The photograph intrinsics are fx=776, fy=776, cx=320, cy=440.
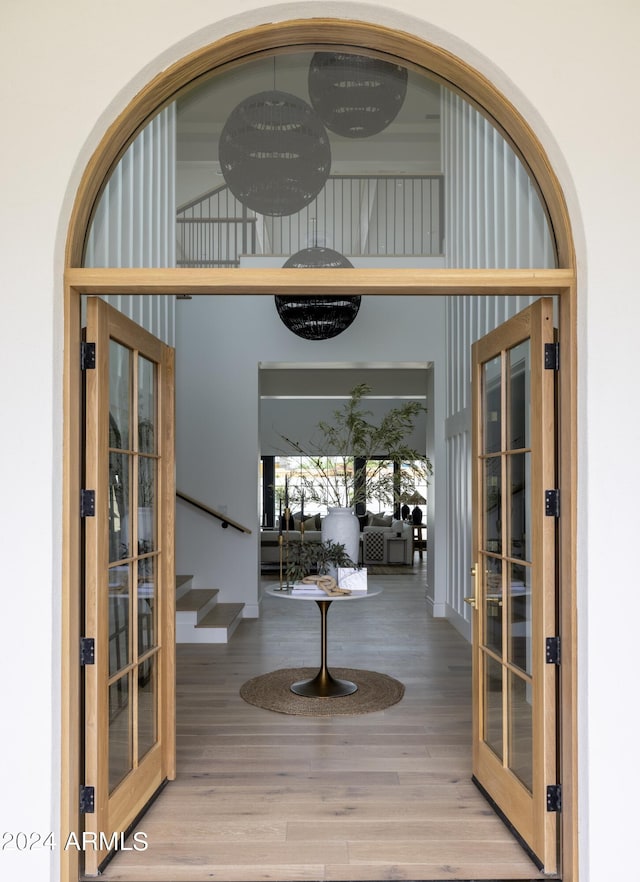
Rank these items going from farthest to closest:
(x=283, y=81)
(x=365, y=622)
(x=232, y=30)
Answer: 1. (x=365, y=622)
2. (x=283, y=81)
3. (x=232, y=30)

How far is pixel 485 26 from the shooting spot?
274 cm

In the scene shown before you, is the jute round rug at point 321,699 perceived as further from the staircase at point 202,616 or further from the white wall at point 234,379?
the white wall at point 234,379

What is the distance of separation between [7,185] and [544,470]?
7.18 ft

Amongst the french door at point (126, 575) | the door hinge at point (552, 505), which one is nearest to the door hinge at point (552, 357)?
the door hinge at point (552, 505)

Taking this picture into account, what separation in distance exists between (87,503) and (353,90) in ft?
6.21

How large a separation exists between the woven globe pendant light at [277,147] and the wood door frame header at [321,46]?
187 mm

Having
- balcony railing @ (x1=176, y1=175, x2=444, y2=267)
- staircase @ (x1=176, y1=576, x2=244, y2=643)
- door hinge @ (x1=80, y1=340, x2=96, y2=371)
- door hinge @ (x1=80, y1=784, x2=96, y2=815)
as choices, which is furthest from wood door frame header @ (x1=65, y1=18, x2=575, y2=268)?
staircase @ (x1=176, y1=576, x2=244, y2=643)

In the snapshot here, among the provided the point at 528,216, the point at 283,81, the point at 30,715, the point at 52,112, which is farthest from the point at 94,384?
the point at 528,216

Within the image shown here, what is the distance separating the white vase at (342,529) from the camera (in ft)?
19.0

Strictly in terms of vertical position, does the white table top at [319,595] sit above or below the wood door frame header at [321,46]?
below

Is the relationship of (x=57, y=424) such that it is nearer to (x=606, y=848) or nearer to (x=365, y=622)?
(x=606, y=848)

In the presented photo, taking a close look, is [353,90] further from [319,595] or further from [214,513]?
[214,513]

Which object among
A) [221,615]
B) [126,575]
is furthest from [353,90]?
[221,615]

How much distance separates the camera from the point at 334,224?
3070 mm
